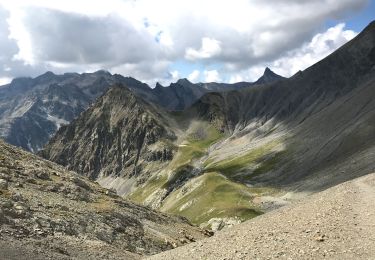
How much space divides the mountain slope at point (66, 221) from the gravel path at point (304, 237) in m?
10.1

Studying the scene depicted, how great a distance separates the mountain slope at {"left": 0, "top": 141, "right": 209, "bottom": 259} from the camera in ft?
129

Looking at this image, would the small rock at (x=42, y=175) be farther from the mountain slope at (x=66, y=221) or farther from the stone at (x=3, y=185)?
the stone at (x=3, y=185)

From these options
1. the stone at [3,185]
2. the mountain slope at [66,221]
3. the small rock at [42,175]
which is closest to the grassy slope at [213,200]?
the mountain slope at [66,221]

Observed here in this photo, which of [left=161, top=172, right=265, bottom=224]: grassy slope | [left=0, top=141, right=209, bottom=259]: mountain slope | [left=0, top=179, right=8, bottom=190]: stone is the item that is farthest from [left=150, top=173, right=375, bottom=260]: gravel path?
[left=161, top=172, right=265, bottom=224]: grassy slope

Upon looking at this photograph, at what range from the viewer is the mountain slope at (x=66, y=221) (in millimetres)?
39250

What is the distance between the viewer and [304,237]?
32.5 m

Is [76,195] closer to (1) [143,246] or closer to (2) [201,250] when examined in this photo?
(1) [143,246]

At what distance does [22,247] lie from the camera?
35.6 m

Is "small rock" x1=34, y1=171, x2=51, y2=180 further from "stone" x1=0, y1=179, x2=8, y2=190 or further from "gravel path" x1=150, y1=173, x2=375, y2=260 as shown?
"gravel path" x1=150, y1=173, x2=375, y2=260

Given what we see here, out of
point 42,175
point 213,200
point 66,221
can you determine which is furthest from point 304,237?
point 213,200

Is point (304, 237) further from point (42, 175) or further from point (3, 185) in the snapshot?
point (42, 175)

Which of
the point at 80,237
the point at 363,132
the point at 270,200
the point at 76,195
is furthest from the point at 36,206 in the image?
the point at 363,132

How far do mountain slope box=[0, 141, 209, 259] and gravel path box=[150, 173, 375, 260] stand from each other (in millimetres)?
10132

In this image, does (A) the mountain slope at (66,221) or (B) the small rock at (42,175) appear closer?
(A) the mountain slope at (66,221)
